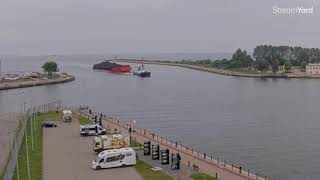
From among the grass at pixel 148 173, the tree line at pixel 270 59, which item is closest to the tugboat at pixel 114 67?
the tree line at pixel 270 59

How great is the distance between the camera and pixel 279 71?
354ft

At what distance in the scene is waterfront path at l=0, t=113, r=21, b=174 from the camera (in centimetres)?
2239

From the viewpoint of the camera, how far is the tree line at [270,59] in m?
107

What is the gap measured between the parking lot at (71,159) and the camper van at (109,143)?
16.2 inches

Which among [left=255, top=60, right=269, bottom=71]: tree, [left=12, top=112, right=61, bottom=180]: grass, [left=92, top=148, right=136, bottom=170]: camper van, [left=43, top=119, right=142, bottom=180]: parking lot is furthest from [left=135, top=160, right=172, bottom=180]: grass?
[left=255, top=60, right=269, bottom=71]: tree

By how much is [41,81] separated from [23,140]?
60.5m

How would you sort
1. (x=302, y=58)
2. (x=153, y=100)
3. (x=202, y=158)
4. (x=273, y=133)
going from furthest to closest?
1. (x=302, y=58)
2. (x=153, y=100)
3. (x=273, y=133)
4. (x=202, y=158)

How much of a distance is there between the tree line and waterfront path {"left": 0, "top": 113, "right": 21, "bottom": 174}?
75.0 m

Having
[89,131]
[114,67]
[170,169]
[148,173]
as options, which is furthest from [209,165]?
[114,67]

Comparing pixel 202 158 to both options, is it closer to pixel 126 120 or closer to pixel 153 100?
pixel 126 120

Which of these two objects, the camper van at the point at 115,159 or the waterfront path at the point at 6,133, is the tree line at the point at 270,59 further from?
the camper van at the point at 115,159

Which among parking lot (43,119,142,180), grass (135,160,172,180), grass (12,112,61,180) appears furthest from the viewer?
parking lot (43,119,142,180)

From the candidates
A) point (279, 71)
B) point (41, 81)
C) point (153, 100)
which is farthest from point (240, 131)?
point (279, 71)

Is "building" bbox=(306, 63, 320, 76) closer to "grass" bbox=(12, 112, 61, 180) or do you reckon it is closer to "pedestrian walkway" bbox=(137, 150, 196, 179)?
"grass" bbox=(12, 112, 61, 180)
